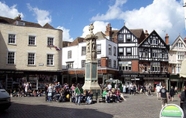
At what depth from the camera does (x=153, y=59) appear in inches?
1761

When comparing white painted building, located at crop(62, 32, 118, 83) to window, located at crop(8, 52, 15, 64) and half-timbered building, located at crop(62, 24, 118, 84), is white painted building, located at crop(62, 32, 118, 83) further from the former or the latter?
window, located at crop(8, 52, 15, 64)

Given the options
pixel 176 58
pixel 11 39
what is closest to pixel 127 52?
pixel 176 58

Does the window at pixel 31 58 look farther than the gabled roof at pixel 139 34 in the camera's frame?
No

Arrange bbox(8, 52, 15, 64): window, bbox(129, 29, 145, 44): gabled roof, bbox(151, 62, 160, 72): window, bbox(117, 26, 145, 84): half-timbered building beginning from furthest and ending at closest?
bbox(129, 29, 145, 44): gabled roof → bbox(151, 62, 160, 72): window → bbox(117, 26, 145, 84): half-timbered building → bbox(8, 52, 15, 64): window

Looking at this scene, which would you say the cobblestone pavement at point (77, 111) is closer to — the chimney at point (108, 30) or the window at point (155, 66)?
the window at point (155, 66)

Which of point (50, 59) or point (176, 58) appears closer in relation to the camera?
point (50, 59)

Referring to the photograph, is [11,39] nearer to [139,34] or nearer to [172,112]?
[139,34]

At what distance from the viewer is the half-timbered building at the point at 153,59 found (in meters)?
43.3

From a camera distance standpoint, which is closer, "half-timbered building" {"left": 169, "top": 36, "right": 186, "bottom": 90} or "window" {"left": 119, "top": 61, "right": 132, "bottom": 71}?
"window" {"left": 119, "top": 61, "right": 132, "bottom": 71}

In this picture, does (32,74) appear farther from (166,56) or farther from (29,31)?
(166,56)

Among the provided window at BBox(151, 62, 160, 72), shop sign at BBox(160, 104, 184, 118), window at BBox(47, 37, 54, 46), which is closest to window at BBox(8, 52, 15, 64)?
window at BBox(47, 37, 54, 46)

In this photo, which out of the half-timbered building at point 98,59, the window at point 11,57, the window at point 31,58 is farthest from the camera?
the half-timbered building at point 98,59

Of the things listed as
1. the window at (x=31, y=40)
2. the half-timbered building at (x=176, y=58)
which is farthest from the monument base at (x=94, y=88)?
the half-timbered building at (x=176, y=58)

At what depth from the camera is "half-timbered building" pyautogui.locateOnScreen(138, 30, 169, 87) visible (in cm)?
4334
